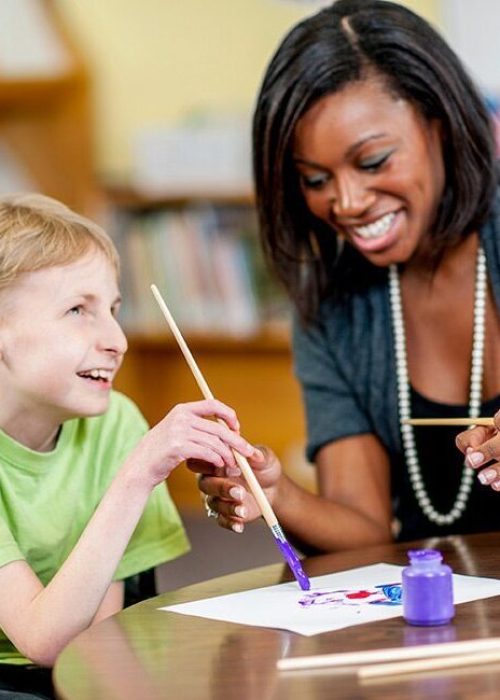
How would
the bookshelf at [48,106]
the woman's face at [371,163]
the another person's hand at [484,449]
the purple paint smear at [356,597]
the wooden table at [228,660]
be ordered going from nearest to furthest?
the wooden table at [228,660]
the purple paint smear at [356,597]
the another person's hand at [484,449]
the woman's face at [371,163]
the bookshelf at [48,106]

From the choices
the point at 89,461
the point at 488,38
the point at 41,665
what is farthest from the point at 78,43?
the point at 41,665

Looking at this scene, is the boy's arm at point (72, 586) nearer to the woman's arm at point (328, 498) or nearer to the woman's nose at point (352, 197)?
the woman's arm at point (328, 498)

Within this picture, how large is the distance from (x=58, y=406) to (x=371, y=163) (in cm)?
50

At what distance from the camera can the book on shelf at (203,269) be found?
384 cm

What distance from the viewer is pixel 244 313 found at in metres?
3.86

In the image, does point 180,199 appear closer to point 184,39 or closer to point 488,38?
point 184,39

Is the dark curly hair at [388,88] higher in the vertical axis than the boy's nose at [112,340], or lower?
higher

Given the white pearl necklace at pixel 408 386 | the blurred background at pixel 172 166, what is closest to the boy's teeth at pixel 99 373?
the white pearl necklace at pixel 408 386

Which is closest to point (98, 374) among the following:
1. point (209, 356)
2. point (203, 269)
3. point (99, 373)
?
point (99, 373)

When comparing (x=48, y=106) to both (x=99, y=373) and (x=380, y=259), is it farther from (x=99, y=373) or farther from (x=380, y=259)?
(x=99, y=373)

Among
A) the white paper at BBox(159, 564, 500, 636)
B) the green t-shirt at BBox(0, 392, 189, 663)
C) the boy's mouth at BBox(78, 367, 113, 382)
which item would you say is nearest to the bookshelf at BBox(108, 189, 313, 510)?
the green t-shirt at BBox(0, 392, 189, 663)

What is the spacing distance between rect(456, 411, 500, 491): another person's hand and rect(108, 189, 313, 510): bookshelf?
2312mm

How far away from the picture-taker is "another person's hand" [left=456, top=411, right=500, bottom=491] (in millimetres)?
1418

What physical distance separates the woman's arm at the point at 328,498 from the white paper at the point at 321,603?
5.4 inches
